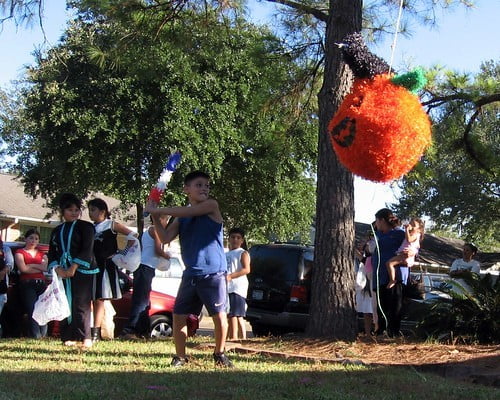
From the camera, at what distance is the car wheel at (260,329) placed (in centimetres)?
1123

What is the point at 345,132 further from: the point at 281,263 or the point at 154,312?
the point at 281,263

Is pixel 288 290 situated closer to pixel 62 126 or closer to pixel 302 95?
pixel 302 95

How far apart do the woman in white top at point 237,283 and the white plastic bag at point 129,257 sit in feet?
4.42

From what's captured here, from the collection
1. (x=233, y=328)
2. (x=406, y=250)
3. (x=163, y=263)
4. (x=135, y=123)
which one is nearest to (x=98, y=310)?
(x=163, y=263)

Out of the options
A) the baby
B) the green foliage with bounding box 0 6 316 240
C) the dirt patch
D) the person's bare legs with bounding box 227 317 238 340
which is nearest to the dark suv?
the person's bare legs with bounding box 227 317 238 340

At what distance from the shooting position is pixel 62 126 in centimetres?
1856

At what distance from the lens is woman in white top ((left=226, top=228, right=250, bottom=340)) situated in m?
8.25

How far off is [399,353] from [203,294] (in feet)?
7.51

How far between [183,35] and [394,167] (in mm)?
5327

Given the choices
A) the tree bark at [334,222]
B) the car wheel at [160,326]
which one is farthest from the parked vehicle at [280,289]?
the tree bark at [334,222]

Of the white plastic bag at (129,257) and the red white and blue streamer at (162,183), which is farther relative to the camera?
the white plastic bag at (129,257)

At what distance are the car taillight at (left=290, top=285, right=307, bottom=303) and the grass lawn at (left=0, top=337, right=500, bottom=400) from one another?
13.6 feet

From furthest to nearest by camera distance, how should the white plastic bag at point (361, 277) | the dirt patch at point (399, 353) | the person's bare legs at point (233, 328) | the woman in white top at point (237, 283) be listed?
1. the white plastic bag at point (361, 277)
2. the woman in white top at point (237, 283)
3. the person's bare legs at point (233, 328)
4. the dirt patch at point (399, 353)

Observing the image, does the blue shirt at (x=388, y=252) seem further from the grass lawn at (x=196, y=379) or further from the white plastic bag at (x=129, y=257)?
the white plastic bag at (x=129, y=257)
